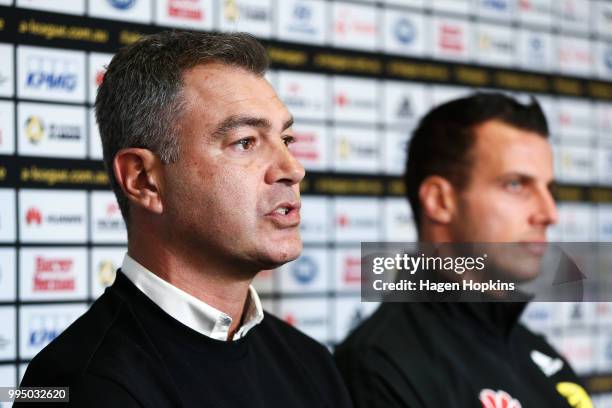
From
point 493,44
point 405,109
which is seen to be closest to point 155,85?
point 405,109

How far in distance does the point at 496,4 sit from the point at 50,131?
1.46m

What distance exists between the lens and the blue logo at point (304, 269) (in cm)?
205

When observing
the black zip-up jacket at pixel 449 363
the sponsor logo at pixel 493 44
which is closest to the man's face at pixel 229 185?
the black zip-up jacket at pixel 449 363

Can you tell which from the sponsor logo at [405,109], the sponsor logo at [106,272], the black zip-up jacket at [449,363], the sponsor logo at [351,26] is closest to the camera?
the black zip-up jacket at [449,363]

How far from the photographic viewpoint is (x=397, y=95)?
2.24m

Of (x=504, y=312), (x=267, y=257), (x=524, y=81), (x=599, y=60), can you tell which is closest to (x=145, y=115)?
(x=267, y=257)

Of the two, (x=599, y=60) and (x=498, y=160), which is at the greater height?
(x=599, y=60)

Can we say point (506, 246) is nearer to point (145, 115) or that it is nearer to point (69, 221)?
point (145, 115)

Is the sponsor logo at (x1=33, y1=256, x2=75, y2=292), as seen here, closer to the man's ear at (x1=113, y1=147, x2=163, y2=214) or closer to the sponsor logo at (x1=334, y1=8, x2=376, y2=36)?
the man's ear at (x1=113, y1=147, x2=163, y2=214)

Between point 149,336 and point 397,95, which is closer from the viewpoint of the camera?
point 149,336

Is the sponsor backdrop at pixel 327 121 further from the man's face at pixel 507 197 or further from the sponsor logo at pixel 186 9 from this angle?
the man's face at pixel 507 197

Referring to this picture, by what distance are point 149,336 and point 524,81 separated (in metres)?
1.78

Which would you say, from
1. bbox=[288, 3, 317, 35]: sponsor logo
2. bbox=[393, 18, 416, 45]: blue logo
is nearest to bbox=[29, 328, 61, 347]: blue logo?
bbox=[288, 3, 317, 35]: sponsor logo

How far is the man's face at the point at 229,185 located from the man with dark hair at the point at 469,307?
1.26ft
